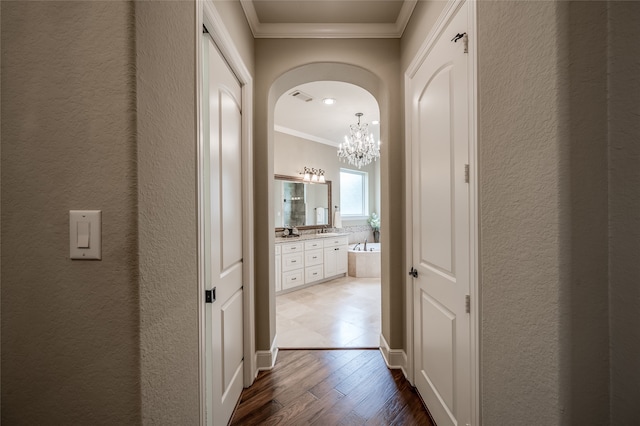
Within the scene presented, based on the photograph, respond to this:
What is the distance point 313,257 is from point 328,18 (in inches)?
141

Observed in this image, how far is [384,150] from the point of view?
85.0 inches

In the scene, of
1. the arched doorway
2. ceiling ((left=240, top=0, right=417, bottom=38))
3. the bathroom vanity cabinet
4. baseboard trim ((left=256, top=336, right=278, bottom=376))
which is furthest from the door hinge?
the bathroom vanity cabinet

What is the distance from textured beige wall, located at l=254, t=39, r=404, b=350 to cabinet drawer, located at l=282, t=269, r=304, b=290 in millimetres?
2155

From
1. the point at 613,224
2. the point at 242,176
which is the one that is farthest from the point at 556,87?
the point at 242,176

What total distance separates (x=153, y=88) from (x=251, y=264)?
1.36 m

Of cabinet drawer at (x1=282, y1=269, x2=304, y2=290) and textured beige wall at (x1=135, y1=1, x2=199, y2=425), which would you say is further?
cabinet drawer at (x1=282, y1=269, x2=304, y2=290)

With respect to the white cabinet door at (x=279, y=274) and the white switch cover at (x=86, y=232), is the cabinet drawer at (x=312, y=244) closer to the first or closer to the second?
the white cabinet door at (x=279, y=274)

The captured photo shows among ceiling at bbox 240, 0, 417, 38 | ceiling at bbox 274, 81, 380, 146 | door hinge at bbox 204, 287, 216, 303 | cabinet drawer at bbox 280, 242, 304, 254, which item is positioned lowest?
cabinet drawer at bbox 280, 242, 304, 254

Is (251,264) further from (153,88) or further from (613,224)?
(613,224)

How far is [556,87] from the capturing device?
0.73m

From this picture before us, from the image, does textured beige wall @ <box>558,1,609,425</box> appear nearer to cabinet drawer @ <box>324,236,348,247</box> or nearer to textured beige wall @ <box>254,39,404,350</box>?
textured beige wall @ <box>254,39,404,350</box>

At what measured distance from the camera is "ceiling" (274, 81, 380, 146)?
3422 millimetres

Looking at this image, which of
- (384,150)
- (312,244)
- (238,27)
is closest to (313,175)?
(312,244)

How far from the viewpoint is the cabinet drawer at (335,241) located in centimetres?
505
